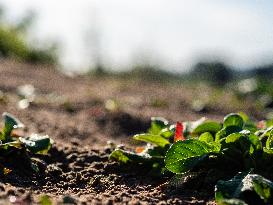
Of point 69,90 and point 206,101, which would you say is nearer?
point 206,101

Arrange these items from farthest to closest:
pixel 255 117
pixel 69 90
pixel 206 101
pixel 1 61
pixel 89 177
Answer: pixel 1 61
pixel 69 90
pixel 206 101
pixel 255 117
pixel 89 177

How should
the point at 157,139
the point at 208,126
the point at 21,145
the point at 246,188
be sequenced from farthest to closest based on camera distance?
1. the point at 208,126
2. the point at 157,139
3. the point at 21,145
4. the point at 246,188

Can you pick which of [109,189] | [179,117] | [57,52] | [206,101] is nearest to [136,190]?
[109,189]

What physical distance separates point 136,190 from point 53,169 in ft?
2.06

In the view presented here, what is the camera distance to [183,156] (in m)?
2.58

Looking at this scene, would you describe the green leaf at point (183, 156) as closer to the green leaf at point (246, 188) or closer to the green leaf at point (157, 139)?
the green leaf at point (246, 188)

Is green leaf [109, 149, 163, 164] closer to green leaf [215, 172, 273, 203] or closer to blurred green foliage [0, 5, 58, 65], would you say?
green leaf [215, 172, 273, 203]

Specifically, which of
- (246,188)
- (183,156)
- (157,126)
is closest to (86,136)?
(157,126)

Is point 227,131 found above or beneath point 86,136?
beneath

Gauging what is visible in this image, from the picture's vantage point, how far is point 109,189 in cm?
264

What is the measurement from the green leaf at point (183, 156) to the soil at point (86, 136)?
0.34 ft

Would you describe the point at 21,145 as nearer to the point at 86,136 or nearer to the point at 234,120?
the point at 234,120

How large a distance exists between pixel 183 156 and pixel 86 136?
1990mm

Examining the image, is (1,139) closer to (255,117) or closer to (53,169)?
(53,169)
